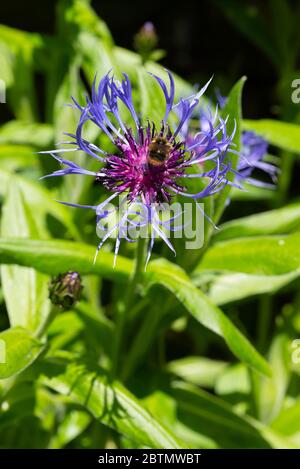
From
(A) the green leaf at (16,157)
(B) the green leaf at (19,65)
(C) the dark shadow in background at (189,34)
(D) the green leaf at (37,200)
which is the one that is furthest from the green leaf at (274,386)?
(C) the dark shadow in background at (189,34)

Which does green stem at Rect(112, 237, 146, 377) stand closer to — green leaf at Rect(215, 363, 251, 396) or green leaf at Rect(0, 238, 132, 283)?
green leaf at Rect(0, 238, 132, 283)

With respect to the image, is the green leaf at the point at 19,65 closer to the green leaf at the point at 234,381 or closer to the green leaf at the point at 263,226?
the green leaf at the point at 263,226

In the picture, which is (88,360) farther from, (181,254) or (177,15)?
(177,15)

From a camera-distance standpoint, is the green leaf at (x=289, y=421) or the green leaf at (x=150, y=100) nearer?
the green leaf at (x=150, y=100)

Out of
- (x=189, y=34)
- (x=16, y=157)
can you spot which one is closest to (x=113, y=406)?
(x=16, y=157)

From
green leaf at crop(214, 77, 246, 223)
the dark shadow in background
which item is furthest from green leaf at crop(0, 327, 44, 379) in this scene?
the dark shadow in background

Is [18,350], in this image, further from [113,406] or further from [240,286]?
[240,286]
